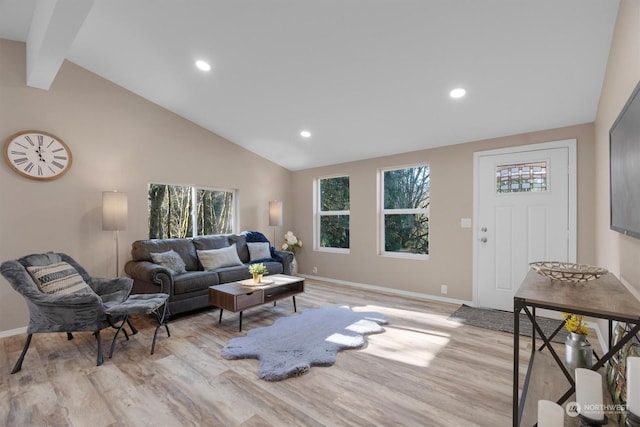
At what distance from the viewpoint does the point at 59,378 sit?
2.24 metres

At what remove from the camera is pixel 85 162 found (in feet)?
12.0

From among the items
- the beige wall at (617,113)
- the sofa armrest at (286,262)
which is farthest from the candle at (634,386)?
the sofa armrest at (286,262)

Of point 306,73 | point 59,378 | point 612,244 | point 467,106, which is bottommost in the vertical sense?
point 59,378

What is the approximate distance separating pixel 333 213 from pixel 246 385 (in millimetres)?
3782

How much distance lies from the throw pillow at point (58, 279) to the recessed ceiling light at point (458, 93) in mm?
4013

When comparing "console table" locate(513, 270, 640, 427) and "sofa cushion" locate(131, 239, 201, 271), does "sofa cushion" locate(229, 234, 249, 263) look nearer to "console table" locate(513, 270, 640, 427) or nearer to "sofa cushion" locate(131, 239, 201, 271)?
"sofa cushion" locate(131, 239, 201, 271)

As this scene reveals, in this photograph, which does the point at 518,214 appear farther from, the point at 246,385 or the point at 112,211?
the point at 112,211

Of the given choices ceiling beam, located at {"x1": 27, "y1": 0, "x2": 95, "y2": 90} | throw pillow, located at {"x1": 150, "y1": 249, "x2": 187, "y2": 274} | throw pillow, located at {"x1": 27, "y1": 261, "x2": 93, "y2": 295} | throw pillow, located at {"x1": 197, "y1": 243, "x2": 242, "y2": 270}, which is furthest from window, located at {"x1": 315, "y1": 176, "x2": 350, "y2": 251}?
ceiling beam, located at {"x1": 27, "y1": 0, "x2": 95, "y2": 90}

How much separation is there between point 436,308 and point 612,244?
2.03 m

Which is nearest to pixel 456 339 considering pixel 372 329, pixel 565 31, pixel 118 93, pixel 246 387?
pixel 372 329

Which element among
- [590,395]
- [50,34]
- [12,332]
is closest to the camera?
[590,395]

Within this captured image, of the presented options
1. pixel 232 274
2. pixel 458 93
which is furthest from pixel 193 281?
pixel 458 93

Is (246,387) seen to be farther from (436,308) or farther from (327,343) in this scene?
(436,308)

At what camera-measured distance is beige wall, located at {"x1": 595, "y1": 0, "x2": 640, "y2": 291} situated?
1.60 metres
